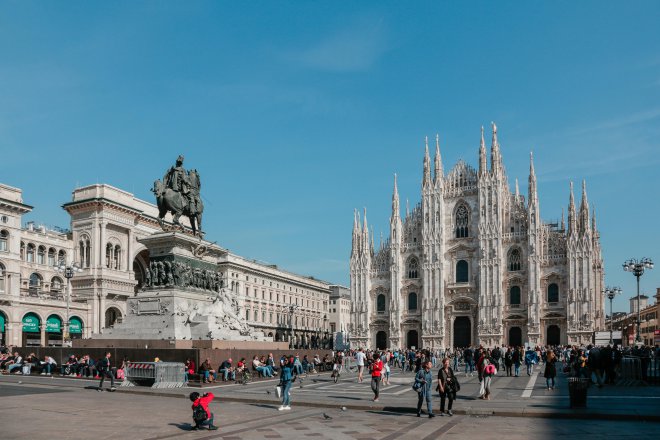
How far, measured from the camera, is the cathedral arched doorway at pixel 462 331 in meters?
71.5

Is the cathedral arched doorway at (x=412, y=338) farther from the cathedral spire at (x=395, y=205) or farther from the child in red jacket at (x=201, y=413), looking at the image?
the child in red jacket at (x=201, y=413)

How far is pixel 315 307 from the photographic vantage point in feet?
342

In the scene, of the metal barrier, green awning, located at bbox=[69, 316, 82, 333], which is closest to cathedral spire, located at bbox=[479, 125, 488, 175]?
Answer: green awning, located at bbox=[69, 316, 82, 333]

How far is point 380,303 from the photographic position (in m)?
77.3

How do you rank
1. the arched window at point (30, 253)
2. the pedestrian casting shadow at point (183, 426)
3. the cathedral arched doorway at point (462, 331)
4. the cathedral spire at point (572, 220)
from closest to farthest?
the pedestrian casting shadow at point (183, 426) < the arched window at point (30, 253) < the cathedral spire at point (572, 220) < the cathedral arched doorway at point (462, 331)

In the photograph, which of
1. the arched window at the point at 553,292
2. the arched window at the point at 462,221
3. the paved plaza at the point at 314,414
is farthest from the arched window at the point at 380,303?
the paved plaza at the point at 314,414

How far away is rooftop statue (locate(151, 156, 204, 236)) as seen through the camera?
2659 centimetres

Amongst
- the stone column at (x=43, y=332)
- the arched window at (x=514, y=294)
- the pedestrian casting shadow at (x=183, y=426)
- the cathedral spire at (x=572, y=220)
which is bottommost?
the stone column at (x=43, y=332)

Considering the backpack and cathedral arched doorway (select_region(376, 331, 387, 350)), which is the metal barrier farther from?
cathedral arched doorway (select_region(376, 331, 387, 350))

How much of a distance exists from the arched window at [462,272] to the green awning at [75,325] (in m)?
39.0

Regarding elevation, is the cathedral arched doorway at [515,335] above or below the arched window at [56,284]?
below

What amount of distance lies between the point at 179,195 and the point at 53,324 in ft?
115

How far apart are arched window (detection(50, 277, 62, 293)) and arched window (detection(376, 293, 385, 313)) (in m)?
34.8

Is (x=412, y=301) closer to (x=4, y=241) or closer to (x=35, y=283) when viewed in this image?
(x=35, y=283)
